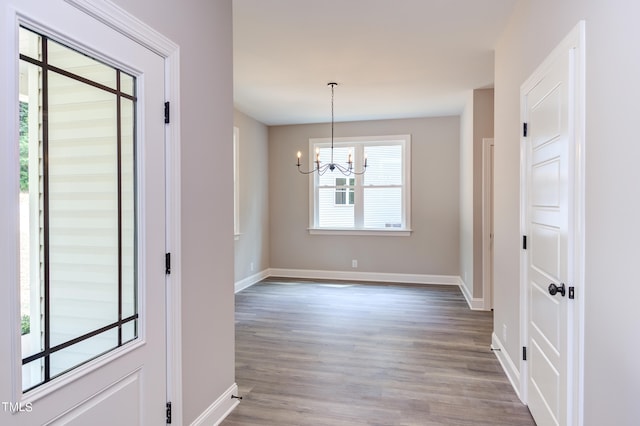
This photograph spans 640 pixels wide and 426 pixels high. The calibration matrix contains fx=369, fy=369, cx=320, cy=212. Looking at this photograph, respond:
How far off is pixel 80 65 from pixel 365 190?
17.8ft

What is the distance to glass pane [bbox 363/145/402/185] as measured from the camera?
643 centimetres

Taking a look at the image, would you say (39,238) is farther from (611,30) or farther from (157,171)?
(611,30)

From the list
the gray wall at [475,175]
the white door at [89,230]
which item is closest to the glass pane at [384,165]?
the gray wall at [475,175]

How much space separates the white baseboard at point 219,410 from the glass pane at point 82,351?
81 centimetres

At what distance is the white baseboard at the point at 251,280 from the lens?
577cm

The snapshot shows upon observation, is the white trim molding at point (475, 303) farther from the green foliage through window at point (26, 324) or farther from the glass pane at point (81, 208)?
the green foliage through window at point (26, 324)

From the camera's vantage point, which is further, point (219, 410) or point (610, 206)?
point (219, 410)

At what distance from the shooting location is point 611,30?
1365mm

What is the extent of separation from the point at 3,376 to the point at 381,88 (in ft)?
14.4

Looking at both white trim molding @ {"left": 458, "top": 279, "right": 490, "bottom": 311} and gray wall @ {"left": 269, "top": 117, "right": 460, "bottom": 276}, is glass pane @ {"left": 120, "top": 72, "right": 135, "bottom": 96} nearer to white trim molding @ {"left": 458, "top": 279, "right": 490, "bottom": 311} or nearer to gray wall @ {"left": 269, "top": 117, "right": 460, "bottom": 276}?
white trim molding @ {"left": 458, "top": 279, "right": 490, "bottom": 311}

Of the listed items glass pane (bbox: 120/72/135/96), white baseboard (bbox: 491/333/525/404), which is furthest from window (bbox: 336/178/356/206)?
glass pane (bbox: 120/72/135/96)

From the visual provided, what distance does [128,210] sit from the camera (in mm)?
1617

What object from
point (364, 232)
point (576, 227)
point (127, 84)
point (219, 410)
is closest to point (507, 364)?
point (576, 227)

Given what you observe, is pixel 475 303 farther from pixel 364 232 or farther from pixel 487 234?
pixel 364 232
